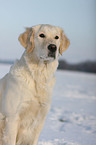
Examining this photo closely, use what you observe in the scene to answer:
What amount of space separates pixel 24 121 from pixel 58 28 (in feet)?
4.64

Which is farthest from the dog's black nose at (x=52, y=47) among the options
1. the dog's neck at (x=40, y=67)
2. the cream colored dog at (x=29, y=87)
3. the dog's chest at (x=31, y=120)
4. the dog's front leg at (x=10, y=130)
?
the dog's front leg at (x=10, y=130)

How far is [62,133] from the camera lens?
177 inches

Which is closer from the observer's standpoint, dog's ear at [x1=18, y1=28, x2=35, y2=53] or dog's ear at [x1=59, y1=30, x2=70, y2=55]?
dog's ear at [x1=18, y1=28, x2=35, y2=53]

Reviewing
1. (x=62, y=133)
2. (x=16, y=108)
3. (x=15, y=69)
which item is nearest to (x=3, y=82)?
(x=15, y=69)

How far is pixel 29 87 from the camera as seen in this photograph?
2.88 meters

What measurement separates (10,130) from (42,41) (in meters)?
1.25

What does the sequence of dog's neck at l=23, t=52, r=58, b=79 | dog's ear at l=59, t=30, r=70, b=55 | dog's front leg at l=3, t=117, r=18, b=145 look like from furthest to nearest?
dog's ear at l=59, t=30, r=70, b=55 < dog's neck at l=23, t=52, r=58, b=79 < dog's front leg at l=3, t=117, r=18, b=145

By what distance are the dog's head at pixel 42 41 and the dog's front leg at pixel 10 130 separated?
0.90 meters

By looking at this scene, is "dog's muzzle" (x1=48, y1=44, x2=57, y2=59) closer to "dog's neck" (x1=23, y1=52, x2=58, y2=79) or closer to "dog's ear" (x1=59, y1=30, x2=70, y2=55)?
"dog's neck" (x1=23, y1=52, x2=58, y2=79)

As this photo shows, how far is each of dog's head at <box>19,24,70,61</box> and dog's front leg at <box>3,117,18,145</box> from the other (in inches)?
35.5

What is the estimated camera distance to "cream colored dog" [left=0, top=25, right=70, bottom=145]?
281 cm

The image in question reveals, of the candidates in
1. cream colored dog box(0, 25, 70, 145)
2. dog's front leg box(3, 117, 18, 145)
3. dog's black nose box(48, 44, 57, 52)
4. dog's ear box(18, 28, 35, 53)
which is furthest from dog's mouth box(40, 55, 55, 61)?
dog's front leg box(3, 117, 18, 145)

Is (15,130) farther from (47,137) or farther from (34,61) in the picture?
(47,137)

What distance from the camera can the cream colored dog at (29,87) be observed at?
2807 millimetres
